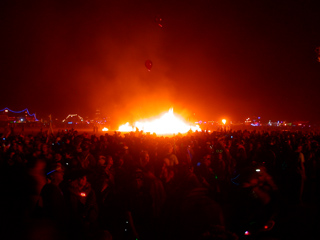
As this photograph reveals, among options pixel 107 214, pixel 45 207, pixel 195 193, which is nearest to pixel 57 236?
pixel 45 207

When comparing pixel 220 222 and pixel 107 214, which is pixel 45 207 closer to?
pixel 107 214

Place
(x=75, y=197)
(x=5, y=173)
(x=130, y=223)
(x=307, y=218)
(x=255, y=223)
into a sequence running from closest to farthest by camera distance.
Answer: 1. (x=255, y=223)
2. (x=75, y=197)
3. (x=130, y=223)
4. (x=307, y=218)
5. (x=5, y=173)

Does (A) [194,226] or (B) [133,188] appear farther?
(B) [133,188]

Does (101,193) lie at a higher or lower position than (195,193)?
lower

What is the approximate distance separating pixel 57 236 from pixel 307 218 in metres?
6.26

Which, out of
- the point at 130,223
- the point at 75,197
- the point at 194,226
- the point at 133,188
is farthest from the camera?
the point at 133,188

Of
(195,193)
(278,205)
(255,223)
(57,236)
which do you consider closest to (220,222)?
(195,193)

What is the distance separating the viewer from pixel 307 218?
613 centimetres

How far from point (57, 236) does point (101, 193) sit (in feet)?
7.36

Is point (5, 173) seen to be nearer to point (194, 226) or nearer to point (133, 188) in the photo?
point (133, 188)

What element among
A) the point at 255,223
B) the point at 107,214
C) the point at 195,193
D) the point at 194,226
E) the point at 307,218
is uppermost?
the point at 195,193

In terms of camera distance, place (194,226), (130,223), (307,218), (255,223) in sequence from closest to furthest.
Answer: (194,226) < (255,223) < (130,223) < (307,218)

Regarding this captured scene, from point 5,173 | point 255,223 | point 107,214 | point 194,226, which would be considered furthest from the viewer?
point 5,173

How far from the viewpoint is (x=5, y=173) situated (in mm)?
7109
